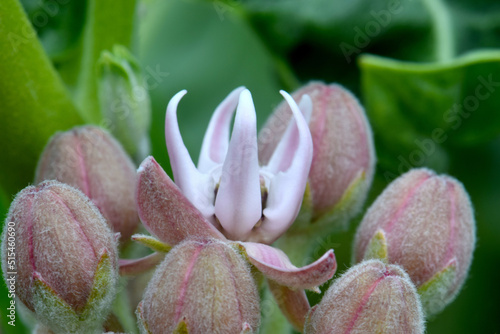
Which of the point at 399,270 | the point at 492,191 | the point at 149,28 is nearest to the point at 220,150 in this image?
the point at 399,270

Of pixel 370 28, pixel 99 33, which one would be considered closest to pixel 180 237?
pixel 99 33

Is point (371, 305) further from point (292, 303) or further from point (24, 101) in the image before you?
point (24, 101)

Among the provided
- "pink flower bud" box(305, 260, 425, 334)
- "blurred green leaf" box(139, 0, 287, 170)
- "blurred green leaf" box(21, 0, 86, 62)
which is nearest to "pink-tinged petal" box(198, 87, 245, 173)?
"pink flower bud" box(305, 260, 425, 334)

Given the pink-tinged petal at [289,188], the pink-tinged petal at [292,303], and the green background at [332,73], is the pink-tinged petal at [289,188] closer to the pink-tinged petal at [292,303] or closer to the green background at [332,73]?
the pink-tinged petal at [292,303]

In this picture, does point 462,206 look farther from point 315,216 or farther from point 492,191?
point 492,191

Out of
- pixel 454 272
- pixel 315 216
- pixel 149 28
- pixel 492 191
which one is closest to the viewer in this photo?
pixel 454 272

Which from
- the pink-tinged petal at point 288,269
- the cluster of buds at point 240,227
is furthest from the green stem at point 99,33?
the pink-tinged petal at point 288,269

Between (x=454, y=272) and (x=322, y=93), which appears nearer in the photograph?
(x=454, y=272)
